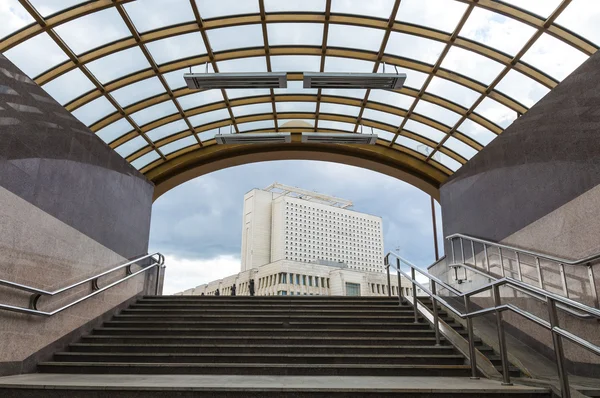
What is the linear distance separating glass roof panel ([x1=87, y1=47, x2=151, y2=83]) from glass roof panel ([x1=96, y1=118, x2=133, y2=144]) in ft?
6.04

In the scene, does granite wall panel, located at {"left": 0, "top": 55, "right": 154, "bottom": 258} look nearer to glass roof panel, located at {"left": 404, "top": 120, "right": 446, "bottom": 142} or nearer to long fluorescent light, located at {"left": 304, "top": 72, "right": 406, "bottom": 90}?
long fluorescent light, located at {"left": 304, "top": 72, "right": 406, "bottom": 90}

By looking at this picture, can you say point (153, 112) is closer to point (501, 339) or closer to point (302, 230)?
point (501, 339)

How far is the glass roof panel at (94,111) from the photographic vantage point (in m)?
10.8

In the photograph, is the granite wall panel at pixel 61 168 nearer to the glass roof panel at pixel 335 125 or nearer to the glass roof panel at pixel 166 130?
the glass roof panel at pixel 166 130

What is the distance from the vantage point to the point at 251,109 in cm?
1339

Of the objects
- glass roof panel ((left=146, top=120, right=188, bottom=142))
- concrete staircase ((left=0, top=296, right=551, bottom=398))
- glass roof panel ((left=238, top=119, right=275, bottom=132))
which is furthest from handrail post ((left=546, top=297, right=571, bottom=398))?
glass roof panel ((left=238, top=119, right=275, bottom=132))

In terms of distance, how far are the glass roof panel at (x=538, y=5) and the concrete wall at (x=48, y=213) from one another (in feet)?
25.9

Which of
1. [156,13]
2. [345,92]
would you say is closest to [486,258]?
[345,92]

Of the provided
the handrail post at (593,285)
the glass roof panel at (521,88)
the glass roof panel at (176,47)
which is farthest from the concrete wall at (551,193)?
the glass roof panel at (176,47)

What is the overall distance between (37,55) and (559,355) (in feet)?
31.3

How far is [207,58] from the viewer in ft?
34.4

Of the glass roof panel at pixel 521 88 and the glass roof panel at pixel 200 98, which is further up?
the glass roof panel at pixel 200 98

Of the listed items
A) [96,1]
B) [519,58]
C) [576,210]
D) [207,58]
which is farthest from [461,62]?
[96,1]

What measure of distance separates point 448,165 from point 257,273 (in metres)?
58.8
